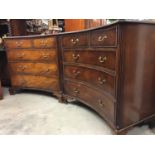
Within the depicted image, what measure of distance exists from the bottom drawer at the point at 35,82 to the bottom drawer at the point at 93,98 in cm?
22

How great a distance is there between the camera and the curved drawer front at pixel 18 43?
2.15 meters

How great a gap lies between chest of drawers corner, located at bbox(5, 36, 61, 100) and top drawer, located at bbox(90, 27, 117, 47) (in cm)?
68

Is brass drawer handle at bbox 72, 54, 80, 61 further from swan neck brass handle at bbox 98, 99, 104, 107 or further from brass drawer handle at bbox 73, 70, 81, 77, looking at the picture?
swan neck brass handle at bbox 98, 99, 104, 107

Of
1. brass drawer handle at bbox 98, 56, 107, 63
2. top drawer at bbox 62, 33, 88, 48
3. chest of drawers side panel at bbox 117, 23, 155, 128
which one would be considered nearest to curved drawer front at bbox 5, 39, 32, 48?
top drawer at bbox 62, 33, 88, 48

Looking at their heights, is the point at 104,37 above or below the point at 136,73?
above

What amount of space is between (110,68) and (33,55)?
130cm

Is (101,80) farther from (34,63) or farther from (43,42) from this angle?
(34,63)

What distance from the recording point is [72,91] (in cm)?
190

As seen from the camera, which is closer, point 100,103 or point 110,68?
point 110,68

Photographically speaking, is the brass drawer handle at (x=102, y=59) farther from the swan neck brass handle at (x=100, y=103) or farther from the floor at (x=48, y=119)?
the floor at (x=48, y=119)

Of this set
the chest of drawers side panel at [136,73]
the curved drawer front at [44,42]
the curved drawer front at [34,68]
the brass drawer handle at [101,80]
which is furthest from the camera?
the curved drawer front at [34,68]

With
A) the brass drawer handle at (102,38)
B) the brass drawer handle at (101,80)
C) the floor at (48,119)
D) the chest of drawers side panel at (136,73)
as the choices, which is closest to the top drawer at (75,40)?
the brass drawer handle at (102,38)

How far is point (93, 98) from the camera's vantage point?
1562 millimetres

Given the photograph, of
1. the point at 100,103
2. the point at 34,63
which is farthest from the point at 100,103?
the point at 34,63
